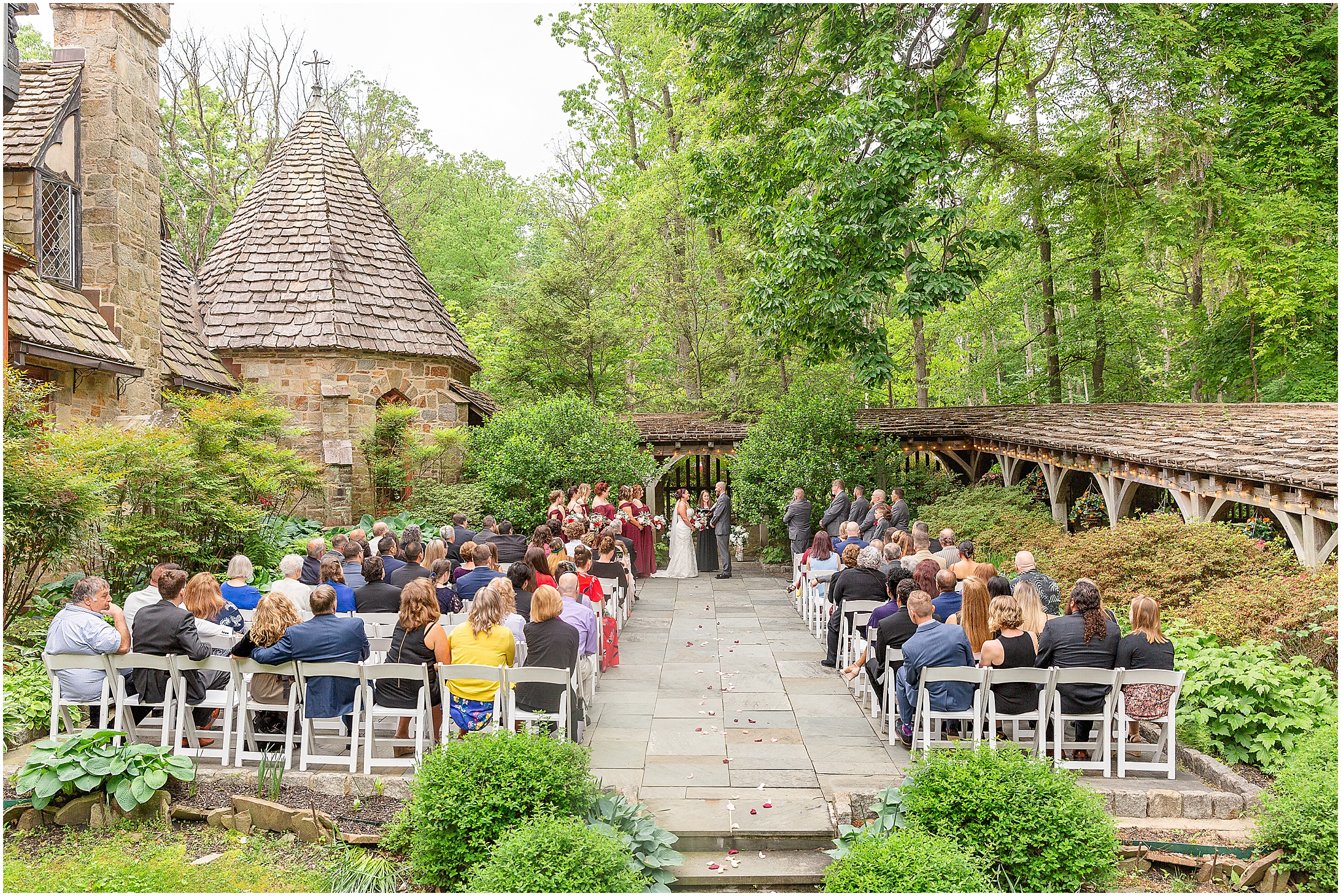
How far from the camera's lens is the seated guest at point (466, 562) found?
8.45 m

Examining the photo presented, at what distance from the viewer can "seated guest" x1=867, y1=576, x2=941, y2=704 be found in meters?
6.99

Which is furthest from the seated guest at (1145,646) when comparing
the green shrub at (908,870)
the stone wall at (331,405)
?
the stone wall at (331,405)

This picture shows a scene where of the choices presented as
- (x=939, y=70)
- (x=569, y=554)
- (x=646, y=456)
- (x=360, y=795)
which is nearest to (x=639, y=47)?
(x=939, y=70)

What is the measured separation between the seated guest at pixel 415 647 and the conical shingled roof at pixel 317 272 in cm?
1087

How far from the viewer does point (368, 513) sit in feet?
53.3

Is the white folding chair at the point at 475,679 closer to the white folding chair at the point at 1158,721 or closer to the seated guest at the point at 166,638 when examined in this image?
the seated guest at the point at 166,638

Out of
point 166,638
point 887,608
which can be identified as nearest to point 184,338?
point 166,638

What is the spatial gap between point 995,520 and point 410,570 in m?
10.3

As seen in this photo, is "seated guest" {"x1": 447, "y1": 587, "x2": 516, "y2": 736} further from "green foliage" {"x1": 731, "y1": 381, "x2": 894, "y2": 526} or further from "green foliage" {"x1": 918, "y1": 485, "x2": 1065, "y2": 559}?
"green foliage" {"x1": 731, "y1": 381, "x2": 894, "y2": 526}

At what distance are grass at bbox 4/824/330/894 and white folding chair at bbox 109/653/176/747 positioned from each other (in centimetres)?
83

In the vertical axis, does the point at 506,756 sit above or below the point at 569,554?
below

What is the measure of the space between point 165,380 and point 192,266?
16.3 m

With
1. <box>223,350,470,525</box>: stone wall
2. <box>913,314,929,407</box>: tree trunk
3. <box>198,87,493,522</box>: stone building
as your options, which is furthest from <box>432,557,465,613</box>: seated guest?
<box>913,314,929,407</box>: tree trunk

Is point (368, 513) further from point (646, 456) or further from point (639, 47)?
point (639, 47)
